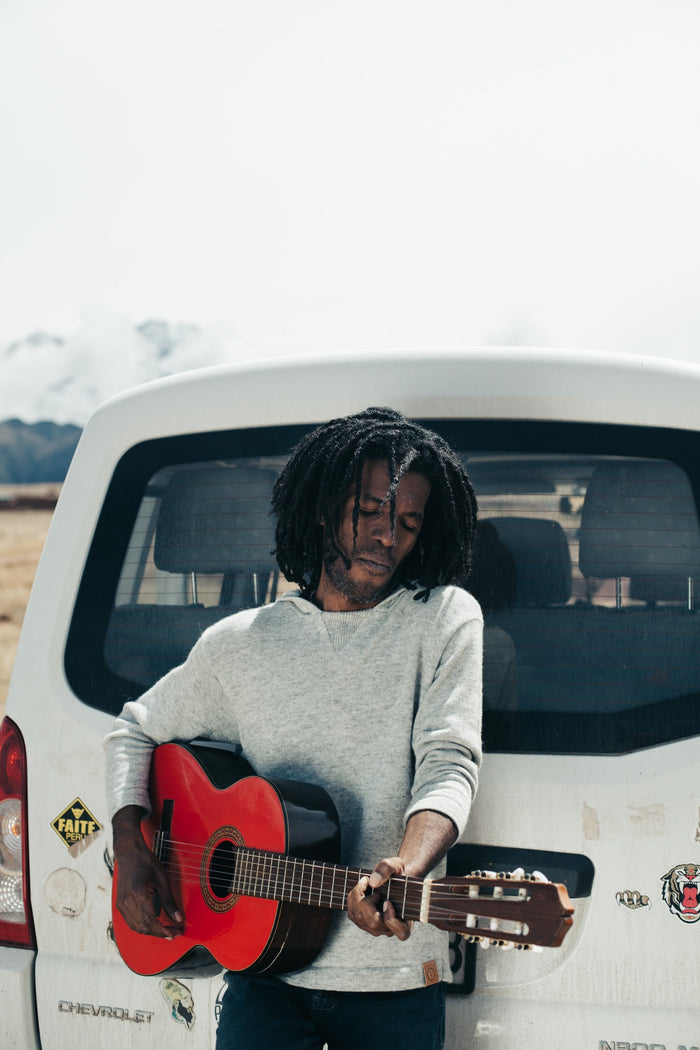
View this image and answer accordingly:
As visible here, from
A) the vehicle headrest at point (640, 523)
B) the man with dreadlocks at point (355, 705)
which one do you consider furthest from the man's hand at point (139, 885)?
the vehicle headrest at point (640, 523)

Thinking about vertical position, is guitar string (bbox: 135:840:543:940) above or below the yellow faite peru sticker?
above

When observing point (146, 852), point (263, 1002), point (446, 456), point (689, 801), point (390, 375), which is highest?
point (390, 375)

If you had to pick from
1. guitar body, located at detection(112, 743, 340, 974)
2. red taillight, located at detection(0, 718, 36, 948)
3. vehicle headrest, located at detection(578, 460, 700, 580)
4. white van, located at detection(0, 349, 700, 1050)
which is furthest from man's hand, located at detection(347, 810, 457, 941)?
red taillight, located at detection(0, 718, 36, 948)

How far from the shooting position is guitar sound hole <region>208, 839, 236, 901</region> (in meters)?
2.03

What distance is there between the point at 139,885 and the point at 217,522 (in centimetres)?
84

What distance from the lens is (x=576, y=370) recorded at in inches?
89.4

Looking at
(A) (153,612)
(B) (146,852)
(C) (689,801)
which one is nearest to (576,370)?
(C) (689,801)

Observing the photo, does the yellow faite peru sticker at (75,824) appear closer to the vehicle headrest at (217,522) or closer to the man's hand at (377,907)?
the vehicle headrest at (217,522)

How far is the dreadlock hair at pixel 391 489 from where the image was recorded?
2.14 meters

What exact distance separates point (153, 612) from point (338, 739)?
70 centimetres

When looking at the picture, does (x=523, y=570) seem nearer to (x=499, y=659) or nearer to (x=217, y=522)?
(x=499, y=659)

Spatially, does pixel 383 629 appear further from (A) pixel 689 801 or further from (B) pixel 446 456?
(A) pixel 689 801

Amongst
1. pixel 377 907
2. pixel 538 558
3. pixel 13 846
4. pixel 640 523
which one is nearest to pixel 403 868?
pixel 377 907

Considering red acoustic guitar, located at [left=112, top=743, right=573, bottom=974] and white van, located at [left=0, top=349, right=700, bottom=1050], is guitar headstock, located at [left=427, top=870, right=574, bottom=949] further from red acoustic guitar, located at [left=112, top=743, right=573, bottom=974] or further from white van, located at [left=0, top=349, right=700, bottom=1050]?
white van, located at [left=0, top=349, right=700, bottom=1050]
